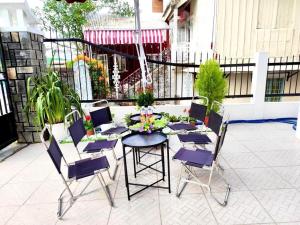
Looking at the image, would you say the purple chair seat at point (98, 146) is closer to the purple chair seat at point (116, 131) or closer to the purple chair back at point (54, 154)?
the purple chair seat at point (116, 131)

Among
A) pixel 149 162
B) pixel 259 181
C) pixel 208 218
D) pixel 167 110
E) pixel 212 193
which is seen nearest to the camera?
pixel 208 218

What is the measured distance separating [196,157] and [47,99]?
2719 mm

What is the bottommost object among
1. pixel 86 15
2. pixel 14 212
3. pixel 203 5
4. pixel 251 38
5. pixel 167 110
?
pixel 14 212

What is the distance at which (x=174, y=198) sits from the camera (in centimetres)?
241

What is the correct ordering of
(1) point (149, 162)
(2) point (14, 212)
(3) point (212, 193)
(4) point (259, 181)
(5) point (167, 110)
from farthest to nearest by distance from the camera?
(5) point (167, 110) < (1) point (149, 162) < (4) point (259, 181) < (3) point (212, 193) < (2) point (14, 212)

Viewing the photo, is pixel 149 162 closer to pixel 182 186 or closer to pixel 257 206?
pixel 182 186

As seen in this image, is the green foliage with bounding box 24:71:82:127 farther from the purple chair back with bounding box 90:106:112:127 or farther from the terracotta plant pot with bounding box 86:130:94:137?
the purple chair back with bounding box 90:106:112:127

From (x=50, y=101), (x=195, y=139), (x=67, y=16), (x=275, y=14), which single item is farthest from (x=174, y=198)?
(x=67, y=16)

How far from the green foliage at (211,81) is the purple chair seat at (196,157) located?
6.79 ft

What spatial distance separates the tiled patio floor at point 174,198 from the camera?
84.0 inches

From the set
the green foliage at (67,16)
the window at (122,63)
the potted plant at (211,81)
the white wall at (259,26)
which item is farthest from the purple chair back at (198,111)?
the green foliage at (67,16)

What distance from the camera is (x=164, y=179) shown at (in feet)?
9.16

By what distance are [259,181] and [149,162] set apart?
1.51 m

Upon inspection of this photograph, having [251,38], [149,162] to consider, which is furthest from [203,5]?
[149,162]
